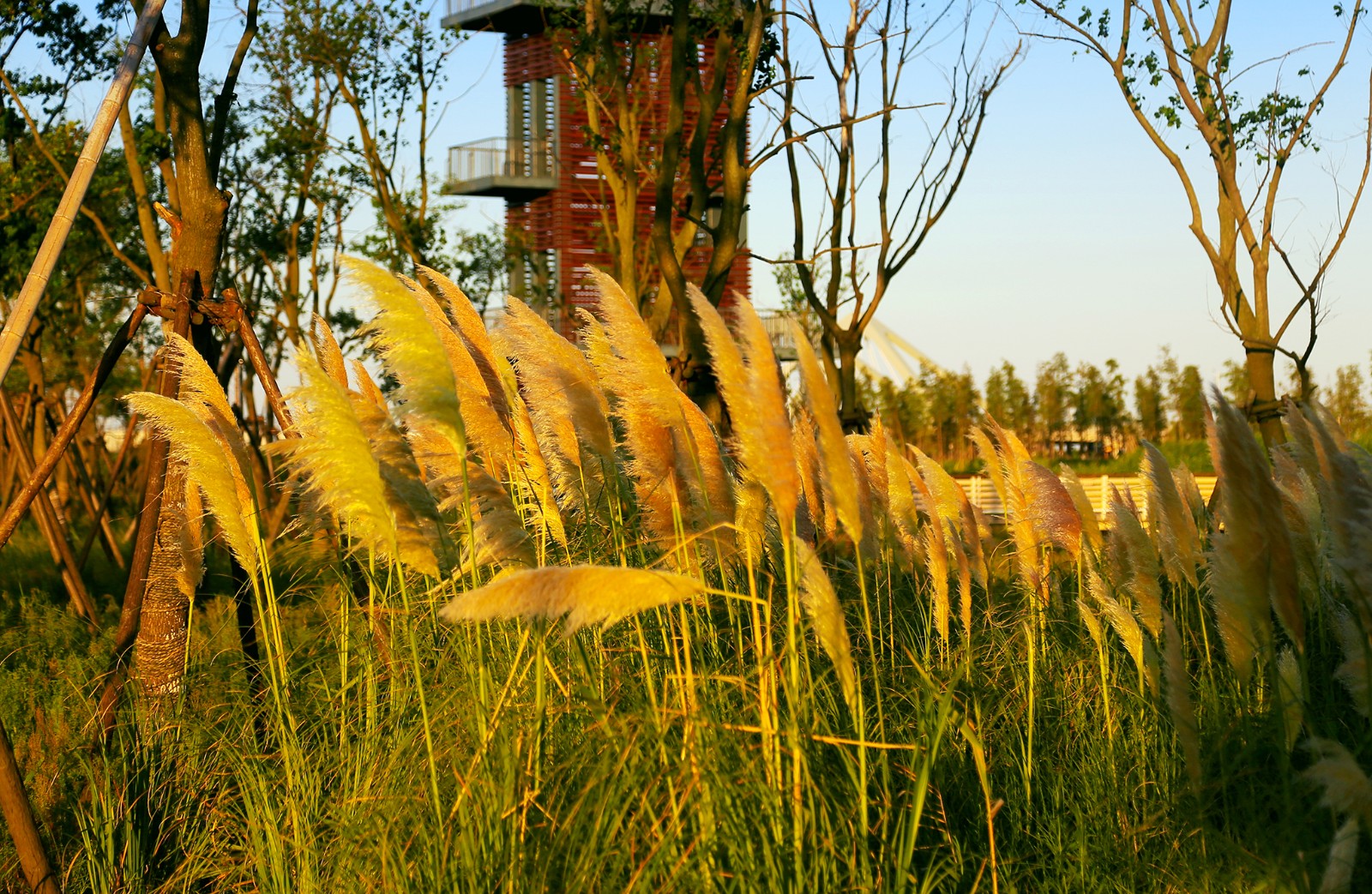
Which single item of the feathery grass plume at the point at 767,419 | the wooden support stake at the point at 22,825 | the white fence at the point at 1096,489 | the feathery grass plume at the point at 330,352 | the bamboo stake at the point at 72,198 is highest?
the bamboo stake at the point at 72,198

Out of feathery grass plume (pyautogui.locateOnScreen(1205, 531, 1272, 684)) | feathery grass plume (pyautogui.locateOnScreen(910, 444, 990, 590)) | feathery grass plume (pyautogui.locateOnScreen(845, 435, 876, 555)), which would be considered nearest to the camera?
feathery grass plume (pyautogui.locateOnScreen(1205, 531, 1272, 684))

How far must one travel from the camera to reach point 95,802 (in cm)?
359

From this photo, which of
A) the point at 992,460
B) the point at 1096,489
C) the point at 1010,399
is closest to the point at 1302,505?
the point at 992,460

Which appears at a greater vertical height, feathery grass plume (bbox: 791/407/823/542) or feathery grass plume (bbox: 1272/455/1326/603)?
feathery grass plume (bbox: 791/407/823/542)

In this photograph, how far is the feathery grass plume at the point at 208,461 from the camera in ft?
Result: 10.6

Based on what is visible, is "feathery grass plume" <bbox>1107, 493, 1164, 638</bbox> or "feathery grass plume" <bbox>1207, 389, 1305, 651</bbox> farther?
"feathery grass plume" <bbox>1107, 493, 1164, 638</bbox>

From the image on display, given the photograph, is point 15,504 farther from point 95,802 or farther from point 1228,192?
point 1228,192

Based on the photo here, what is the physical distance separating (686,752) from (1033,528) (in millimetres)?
1637

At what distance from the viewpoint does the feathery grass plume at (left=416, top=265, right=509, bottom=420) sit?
4004 mm

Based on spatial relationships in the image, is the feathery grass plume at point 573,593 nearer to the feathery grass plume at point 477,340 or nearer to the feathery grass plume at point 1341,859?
the feathery grass plume at point 1341,859

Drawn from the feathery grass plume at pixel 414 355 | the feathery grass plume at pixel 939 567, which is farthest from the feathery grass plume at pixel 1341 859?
the feathery grass plume at pixel 414 355

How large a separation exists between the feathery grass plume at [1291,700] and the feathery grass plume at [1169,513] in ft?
1.49

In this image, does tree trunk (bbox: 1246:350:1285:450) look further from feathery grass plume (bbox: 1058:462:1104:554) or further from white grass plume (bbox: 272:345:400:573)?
white grass plume (bbox: 272:345:400:573)

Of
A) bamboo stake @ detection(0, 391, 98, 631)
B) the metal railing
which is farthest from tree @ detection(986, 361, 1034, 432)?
bamboo stake @ detection(0, 391, 98, 631)
